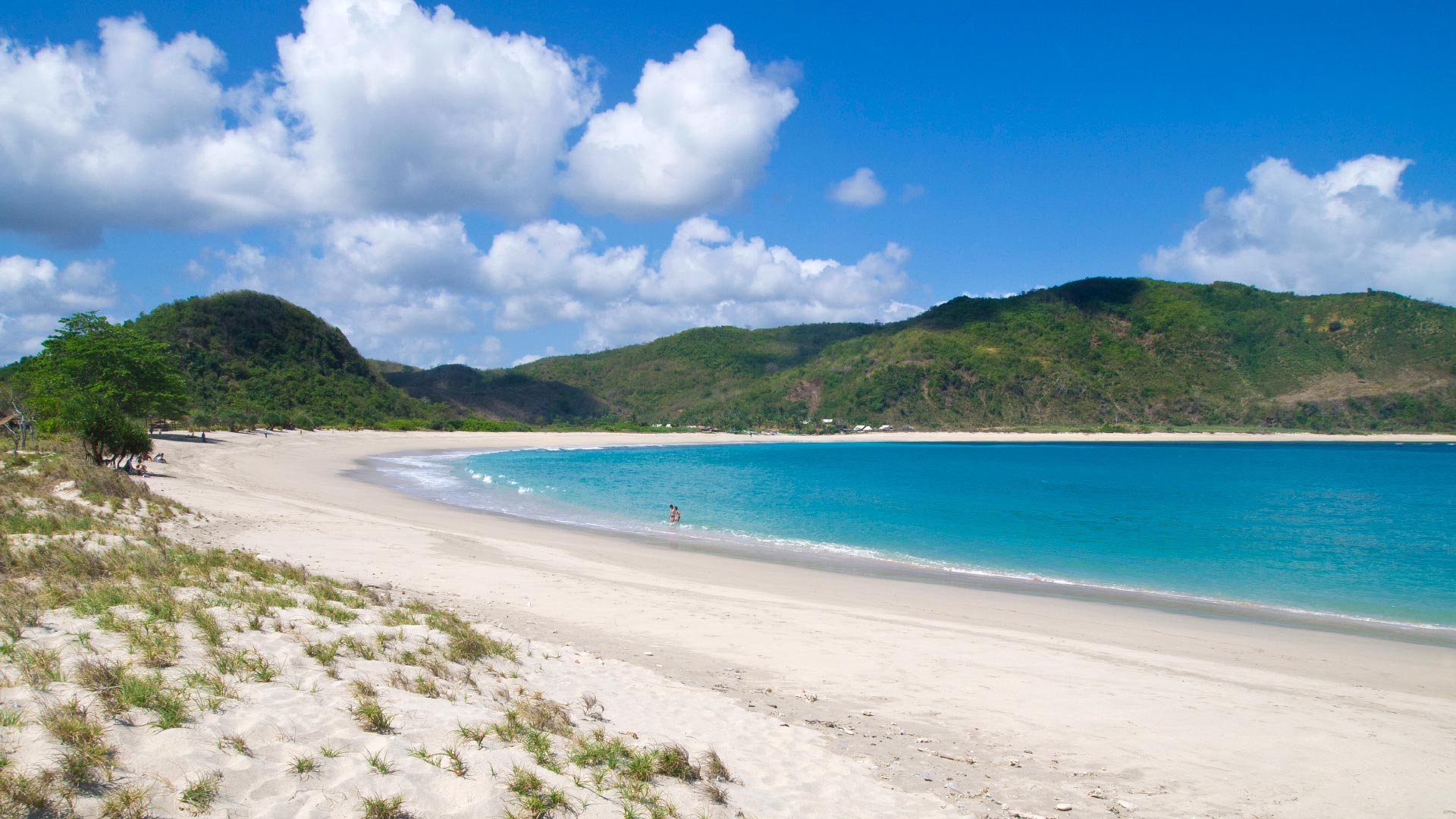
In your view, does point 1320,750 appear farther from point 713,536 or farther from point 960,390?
point 960,390

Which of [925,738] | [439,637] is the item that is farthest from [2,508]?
[925,738]

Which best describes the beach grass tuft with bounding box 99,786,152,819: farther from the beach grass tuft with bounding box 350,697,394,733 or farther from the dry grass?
the beach grass tuft with bounding box 350,697,394,733

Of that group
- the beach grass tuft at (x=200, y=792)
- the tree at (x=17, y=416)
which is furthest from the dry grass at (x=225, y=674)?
the tree at (x=17, y=416)

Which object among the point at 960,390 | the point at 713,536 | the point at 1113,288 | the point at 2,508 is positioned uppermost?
the point at 1113,288

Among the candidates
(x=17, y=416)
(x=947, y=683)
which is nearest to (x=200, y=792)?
(x=947, y=683)

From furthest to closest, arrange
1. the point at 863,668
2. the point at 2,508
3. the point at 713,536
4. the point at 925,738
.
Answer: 1. the point at 713,536
2. the point at 2,508
3. the point at 863,668
4. the point at 925,738

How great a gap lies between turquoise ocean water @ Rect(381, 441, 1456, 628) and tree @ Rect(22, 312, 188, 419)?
44.8 feet

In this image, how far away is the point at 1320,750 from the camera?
23.3 feet

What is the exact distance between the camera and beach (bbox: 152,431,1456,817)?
6.02 metres

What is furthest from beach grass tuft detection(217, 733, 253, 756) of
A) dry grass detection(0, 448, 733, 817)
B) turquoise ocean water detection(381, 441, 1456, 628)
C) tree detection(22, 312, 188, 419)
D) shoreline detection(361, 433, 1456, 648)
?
tree detection(22, 312, 188, 419)

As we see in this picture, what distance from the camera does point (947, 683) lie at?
8.64m

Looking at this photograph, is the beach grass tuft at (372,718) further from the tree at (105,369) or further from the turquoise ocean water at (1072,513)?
the tree at (105,369)

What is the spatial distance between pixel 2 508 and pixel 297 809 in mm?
12486

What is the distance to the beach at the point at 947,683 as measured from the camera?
237 inches
